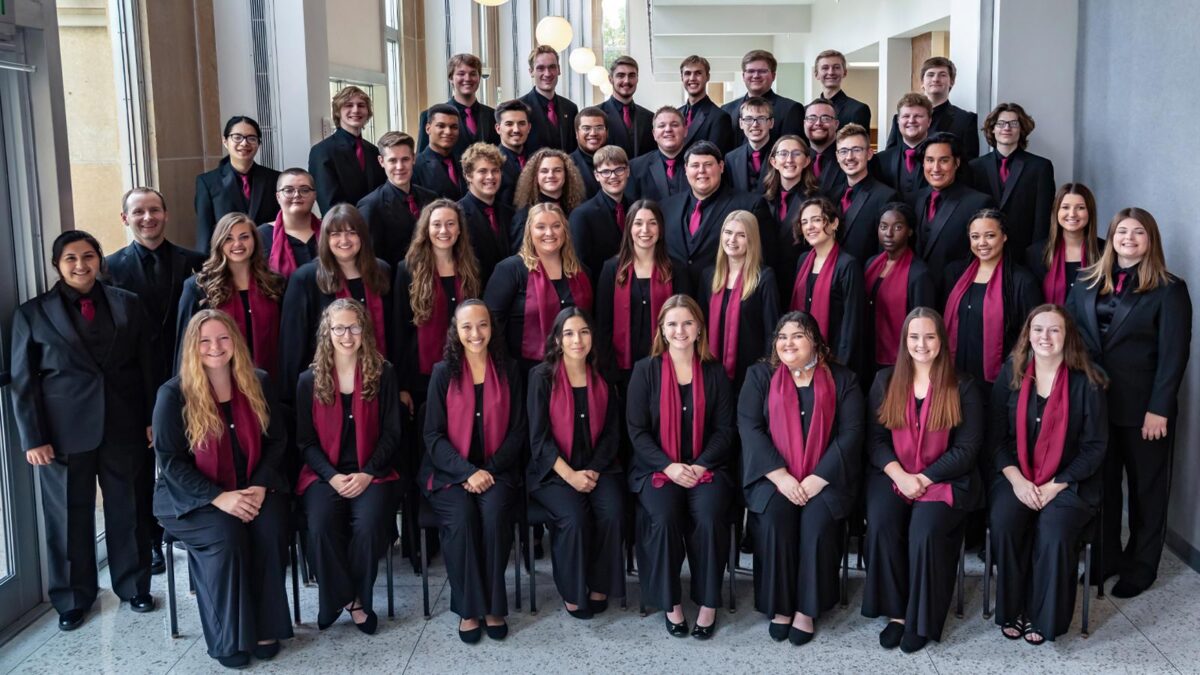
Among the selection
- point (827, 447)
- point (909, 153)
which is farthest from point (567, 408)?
point (909, 153)

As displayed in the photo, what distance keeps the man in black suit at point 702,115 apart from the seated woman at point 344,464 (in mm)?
3145

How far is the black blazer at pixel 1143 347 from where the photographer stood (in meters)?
4.65

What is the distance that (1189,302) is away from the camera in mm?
4684

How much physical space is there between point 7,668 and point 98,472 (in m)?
0.86

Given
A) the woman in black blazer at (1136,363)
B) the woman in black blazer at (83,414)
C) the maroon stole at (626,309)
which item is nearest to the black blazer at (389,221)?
the maroon stole at (626,309)

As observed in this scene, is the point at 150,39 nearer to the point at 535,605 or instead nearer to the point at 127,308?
the point at 127,308

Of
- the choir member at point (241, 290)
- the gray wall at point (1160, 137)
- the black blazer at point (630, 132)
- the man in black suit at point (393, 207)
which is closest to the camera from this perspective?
the choir member at point (241, 290)

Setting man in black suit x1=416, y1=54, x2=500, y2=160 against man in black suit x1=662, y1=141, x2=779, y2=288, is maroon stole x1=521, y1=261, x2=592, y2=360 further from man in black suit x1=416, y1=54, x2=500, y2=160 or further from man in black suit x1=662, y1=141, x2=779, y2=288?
man in black suit x1=416, y1=54, x2=500, y2=160

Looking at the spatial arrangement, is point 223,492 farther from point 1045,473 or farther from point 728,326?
point 1045,473

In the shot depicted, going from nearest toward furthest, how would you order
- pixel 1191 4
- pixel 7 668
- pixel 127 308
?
1. pixel 7 668
2. pixel 127 308
3. pixel 1191 4

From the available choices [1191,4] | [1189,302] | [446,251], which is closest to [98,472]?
[446,251]

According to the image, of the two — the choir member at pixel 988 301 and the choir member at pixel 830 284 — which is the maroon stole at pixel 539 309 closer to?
the choir member at pixel 830 284

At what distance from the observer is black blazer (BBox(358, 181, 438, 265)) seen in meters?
5.49

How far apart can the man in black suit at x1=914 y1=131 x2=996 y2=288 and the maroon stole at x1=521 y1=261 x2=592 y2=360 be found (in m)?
1.87
